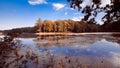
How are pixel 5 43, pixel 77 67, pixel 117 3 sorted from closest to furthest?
pixel 5 43
pixel 117 3
pixel 77 67

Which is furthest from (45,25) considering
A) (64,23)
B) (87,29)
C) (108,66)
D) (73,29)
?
(108,66)

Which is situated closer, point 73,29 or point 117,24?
point 117,24

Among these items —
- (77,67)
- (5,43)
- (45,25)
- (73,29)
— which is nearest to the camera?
(5,43)

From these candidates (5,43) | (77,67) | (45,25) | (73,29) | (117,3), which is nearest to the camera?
(5,43)

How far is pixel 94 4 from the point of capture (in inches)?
326

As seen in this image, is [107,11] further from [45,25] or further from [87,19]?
[45,25]

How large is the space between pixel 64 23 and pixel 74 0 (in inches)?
4674

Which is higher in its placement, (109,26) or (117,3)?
(117,3)

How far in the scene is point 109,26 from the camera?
827 cm

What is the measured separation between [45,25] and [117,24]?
114m

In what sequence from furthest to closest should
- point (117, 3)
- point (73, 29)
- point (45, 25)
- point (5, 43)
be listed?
point (73, 29)
point (45, 25)
point (117, 3)
point (5, 43)

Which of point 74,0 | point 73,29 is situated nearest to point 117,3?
point 74,0

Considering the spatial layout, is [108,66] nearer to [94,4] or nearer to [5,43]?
[94,4]

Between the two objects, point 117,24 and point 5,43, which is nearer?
point 5,43
